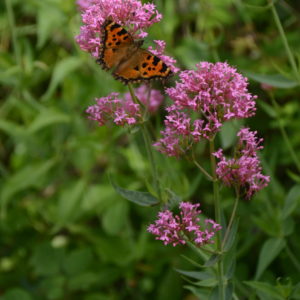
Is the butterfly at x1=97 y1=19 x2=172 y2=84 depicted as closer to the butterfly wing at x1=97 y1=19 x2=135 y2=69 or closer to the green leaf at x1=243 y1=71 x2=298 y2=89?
the butterfly wing at x1=97 y1=19 x2=135 y2=69

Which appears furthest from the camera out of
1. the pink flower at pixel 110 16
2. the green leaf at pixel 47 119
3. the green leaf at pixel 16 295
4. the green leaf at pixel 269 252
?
the green leaf at pixel 47 119

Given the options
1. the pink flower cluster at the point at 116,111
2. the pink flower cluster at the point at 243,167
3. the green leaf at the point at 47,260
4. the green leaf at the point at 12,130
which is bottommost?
the green leaf at the point at 47,260

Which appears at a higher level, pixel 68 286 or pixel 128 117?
pixel 128 117

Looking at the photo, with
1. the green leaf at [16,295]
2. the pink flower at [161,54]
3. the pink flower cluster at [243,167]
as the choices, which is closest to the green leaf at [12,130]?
the green leaf at [16,295]

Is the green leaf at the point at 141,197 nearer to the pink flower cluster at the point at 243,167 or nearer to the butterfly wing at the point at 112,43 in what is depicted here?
the pink flower cluster at the point at 243,167

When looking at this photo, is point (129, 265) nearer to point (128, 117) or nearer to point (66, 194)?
point (66, 194)

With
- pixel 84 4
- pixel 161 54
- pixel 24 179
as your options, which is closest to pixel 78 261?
pixel 24 179

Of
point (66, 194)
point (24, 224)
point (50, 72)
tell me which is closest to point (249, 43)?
point (50, 72)
